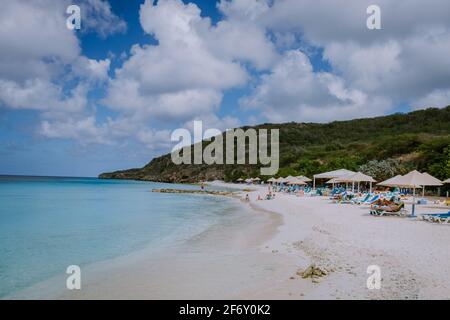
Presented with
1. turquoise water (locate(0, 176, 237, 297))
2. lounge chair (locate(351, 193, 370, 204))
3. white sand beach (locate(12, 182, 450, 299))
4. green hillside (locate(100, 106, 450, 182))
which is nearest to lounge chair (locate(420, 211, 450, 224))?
white sand beach (locate(12, 182, 450, 299))

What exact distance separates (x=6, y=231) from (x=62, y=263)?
699cm

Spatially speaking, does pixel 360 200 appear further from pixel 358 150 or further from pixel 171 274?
pixel 358 150

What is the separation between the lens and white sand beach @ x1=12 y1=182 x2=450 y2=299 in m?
5.67

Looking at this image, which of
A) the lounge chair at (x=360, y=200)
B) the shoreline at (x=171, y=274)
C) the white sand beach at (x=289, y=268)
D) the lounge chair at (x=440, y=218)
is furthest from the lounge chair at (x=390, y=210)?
the shoreline at (x=171, y=274)

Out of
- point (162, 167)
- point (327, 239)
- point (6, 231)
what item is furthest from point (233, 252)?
point (162, 167)

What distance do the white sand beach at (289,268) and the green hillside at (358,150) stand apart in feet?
68.8

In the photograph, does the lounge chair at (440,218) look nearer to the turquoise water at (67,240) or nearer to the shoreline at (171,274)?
the shoreline at (171,274)

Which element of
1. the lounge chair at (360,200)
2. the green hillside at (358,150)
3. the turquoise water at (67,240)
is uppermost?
the green hillside at (358,150)

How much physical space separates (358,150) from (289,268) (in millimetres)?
57275

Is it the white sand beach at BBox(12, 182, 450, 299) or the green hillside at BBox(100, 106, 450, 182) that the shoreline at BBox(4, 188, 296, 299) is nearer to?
the white sand beach at BBox(12, 182, 450, 299)

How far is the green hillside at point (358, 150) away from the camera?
38.8 metres

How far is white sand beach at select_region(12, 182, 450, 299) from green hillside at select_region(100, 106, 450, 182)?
20974 millimetres

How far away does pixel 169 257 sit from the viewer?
908 centimetres

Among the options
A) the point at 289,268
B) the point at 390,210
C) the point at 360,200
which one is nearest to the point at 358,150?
the point at 360,200
